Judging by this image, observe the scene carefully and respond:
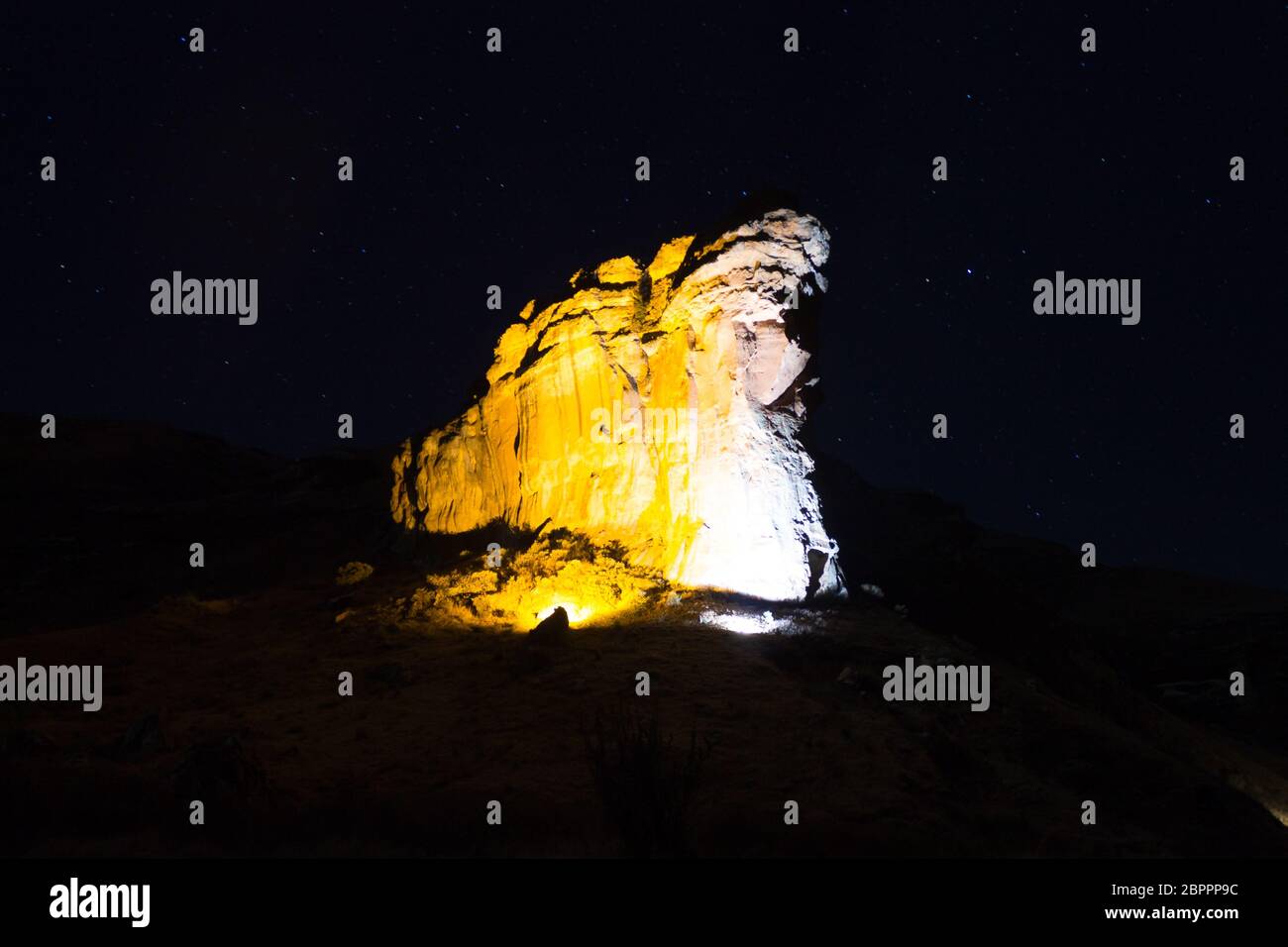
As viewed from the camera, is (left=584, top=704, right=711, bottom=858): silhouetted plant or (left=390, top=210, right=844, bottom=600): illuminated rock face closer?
(left=584, top=704, right=711, bottom=858): silhouetted plant

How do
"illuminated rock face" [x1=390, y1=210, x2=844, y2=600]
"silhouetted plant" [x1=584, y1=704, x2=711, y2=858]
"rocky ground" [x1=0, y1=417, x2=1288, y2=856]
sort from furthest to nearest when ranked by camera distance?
"illuminated rock face" [x1=390, y1=210, x2=844, y2=600] → "rocky ground" [x1=0, y1=417, x2=1288, y2=856] → "silhouetted plant" [x1=584, y1=704, x2=711, y2=858]

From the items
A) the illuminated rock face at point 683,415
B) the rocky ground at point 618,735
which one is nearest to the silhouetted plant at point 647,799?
the rocky ground at point 618,735

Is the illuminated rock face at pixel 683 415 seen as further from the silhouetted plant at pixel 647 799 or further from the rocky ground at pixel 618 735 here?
the silhouetted plant at pixel 647 799

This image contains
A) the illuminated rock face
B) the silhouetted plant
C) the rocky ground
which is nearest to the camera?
the silhouetted plant

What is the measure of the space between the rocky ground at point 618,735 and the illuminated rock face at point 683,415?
1.71 m

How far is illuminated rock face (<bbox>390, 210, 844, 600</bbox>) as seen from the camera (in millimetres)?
18031

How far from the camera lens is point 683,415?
64.9 ft

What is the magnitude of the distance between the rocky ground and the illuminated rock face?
5.62 ft

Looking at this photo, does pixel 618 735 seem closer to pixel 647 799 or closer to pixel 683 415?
pixel 647 799

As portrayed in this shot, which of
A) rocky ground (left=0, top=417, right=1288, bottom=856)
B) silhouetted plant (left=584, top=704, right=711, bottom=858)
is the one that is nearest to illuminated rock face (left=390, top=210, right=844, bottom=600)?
rocky ground (left=0, top=417, right=1288, bottom=856)

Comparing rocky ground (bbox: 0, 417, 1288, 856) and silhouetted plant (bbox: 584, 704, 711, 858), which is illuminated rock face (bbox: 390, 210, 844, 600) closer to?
rocky ground (bbox: 0, 417, 1288, 856)

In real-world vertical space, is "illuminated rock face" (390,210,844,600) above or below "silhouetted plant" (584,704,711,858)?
above
